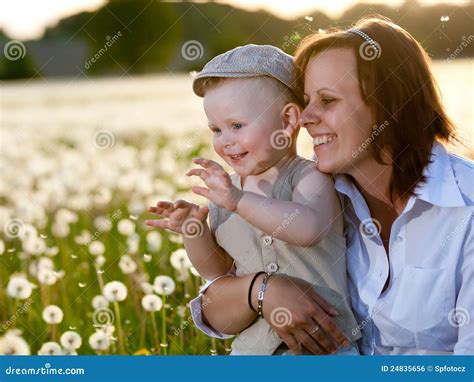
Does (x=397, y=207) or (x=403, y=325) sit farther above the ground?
(x=397, y=207)

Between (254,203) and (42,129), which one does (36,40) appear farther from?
(254,203)

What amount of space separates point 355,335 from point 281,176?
48 cm

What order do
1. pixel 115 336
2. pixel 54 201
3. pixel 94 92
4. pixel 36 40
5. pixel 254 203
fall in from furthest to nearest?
pixel 94 92, pixel 36 40, pixel 54 201, pixel 115 336, pixel 254 203

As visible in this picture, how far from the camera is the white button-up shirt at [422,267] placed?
7.87ft

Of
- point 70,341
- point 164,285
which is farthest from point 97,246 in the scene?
point 70,341

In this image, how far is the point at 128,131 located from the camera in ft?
23.2

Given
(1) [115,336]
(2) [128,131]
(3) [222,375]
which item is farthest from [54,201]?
(2) [128,131]
